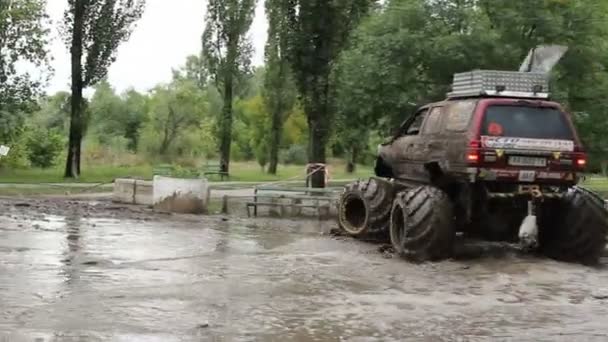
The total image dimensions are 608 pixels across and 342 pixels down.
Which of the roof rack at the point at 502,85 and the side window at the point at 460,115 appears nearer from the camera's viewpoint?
the side window at the point at 460,115

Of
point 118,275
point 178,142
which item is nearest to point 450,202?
point 118,275

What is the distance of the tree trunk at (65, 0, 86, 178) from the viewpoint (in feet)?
117

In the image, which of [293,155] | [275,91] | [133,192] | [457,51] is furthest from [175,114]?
[457,51]

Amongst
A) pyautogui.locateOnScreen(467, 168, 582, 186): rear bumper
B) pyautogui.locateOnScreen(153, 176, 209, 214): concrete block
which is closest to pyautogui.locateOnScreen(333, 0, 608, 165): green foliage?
pyautogui.locateOnScreen(153, 176, 209, 214): concrete block

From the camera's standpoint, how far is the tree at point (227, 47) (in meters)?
43.8

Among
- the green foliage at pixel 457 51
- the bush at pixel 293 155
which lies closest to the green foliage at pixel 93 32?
the green foliage at pixel 457 51

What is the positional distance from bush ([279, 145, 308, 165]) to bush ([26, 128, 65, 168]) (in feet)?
78.9

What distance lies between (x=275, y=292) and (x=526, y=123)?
4.47 meters

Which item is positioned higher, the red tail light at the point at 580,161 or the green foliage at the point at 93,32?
the green foliage at the point at 93,32

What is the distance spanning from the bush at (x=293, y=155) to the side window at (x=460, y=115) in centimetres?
5823

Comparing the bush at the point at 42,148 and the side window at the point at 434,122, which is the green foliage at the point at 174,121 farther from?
the side window at the point at 434,122

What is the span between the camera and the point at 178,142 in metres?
63.3

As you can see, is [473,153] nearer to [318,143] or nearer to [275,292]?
[275,292]

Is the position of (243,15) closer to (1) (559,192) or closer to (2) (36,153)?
(2) (36,153)
